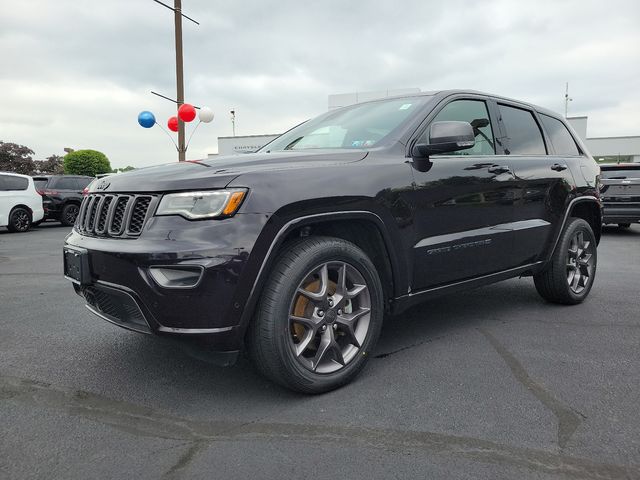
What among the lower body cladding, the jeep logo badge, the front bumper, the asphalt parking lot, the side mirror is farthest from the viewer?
the front bumper

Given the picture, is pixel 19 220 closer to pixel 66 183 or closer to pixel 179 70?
pixel 66 183

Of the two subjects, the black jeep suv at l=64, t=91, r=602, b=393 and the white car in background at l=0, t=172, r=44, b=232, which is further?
the white car in background at l=0, t=172, r=44, b=232

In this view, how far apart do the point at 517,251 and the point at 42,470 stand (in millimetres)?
3287

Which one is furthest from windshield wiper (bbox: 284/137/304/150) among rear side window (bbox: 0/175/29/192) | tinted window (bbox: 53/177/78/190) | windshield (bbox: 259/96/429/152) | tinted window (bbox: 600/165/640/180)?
tinted window (bbox: 53/177/78/190)

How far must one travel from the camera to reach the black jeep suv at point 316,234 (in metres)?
2.28

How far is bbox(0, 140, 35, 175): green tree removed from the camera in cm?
3912

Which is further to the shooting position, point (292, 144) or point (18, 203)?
point (18, 203)

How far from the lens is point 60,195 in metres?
14.5

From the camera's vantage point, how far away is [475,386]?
274 cm

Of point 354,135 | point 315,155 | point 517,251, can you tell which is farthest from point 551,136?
point 315,155

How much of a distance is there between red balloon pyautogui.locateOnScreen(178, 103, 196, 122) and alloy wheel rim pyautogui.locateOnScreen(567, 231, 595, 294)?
12.7 meters

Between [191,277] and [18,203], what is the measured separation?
40.9ft

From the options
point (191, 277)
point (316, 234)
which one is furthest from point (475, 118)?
point (191, 277)

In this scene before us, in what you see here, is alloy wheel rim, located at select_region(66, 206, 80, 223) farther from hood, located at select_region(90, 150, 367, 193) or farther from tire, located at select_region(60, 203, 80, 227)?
hood, located at select_region(90, 150, 367, 193)
